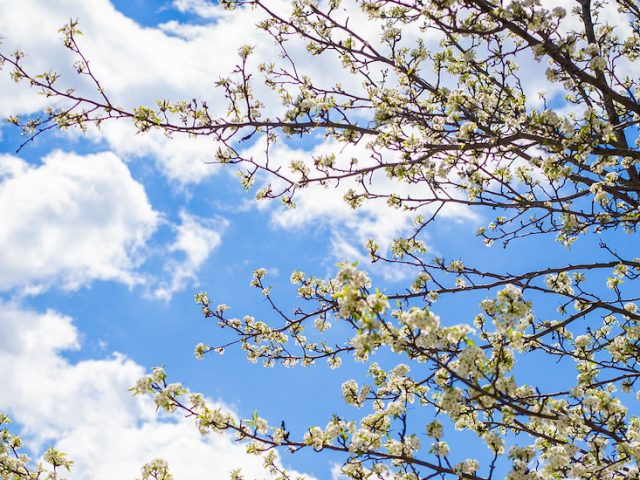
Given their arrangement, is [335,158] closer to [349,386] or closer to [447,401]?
[349,386]

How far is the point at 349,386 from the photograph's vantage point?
22.4 ft

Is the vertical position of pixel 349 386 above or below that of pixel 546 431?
below

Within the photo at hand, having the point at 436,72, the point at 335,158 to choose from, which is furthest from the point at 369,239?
the point at 436,72

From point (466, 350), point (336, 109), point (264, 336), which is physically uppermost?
point (336, 109)

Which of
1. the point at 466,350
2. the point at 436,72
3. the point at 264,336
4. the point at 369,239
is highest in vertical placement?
the point at 436,72

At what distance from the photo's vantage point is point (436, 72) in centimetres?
870

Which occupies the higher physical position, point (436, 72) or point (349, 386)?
point (436, 72)

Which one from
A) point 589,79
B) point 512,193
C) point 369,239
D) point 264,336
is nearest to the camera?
point 589,79

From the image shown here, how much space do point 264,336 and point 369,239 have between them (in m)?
2.59

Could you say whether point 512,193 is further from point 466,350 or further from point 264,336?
point 264,336

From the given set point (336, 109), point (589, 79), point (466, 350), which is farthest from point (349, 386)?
point (589, 79)

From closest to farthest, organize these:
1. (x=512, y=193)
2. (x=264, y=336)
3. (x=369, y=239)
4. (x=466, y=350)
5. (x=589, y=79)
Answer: (x=466, y=350) < (x=589, y=79) < (x=512, y=193) < (x=369, y=239) < (x=264, y=336)

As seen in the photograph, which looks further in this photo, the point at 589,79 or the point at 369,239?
the point at 369,239

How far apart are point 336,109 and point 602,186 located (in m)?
3.95
